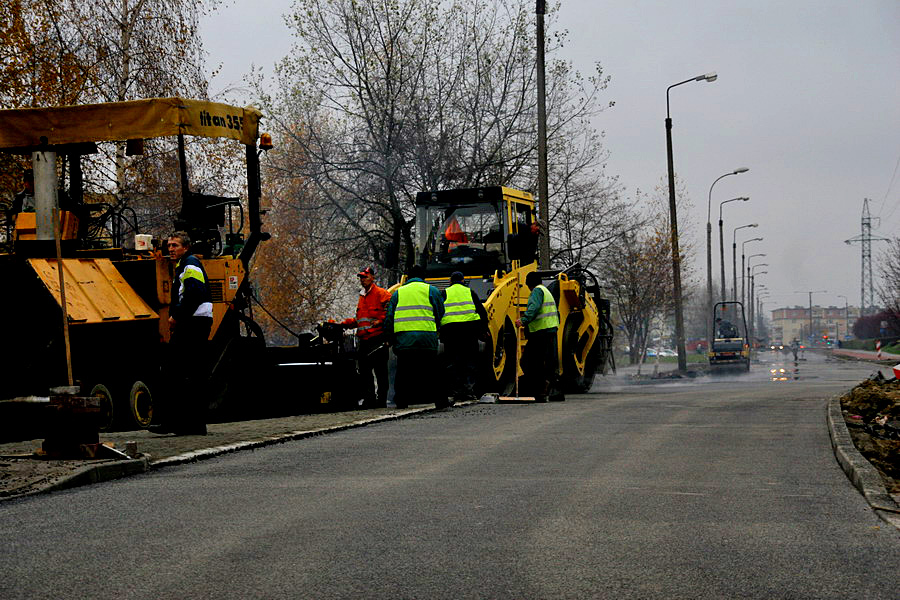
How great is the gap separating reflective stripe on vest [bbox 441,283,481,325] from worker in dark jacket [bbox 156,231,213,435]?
5.00 m

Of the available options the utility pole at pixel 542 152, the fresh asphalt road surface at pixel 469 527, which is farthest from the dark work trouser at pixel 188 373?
the utility pole at pixel 542 152

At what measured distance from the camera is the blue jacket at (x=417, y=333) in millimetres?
15562

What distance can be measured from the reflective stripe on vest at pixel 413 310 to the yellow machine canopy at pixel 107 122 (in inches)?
135

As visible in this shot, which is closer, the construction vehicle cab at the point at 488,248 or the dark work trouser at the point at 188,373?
the dark work trouser at the point at 188,373

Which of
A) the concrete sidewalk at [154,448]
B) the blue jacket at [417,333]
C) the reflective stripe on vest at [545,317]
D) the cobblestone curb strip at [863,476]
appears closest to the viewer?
the cobblestone curb strip at [863,476]

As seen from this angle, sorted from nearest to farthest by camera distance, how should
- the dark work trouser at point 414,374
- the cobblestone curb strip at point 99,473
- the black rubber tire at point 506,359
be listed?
1. the cobblestone curb strip at point 99,473
2. the dark work trouser at point 414,374
3. the black rubber tire at point 506,359

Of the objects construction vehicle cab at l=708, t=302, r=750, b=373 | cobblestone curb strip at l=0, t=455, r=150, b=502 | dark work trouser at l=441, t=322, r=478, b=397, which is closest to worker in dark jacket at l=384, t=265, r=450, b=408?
dark work trouser at l=441, t=322, r=478, b=397

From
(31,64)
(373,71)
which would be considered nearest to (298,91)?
(373,71)

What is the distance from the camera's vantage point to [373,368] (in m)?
16.9

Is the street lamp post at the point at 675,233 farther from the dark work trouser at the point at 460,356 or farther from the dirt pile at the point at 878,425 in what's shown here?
the dark work trouser at the point at 460,356

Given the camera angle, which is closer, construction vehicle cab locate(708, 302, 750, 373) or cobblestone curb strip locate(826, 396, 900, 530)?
cobblestone curb strip locate(826, 396, 900, 530)

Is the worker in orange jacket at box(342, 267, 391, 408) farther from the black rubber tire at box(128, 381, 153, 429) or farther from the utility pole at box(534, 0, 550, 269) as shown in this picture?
the utility pole at box(534, 0, 550, 269)

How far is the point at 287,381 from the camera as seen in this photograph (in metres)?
15.8

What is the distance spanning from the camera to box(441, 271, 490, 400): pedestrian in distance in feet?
→ 53.6
